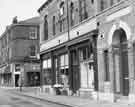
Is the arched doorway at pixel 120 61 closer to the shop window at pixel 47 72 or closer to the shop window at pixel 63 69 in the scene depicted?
the shop window at pixel 63 69

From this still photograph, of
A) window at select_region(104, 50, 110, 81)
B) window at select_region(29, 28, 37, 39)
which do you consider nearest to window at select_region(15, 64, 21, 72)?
window at select_region(29, 28, 37, 39)

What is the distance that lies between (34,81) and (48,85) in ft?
70.6

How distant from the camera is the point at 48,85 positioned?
99.6 feet

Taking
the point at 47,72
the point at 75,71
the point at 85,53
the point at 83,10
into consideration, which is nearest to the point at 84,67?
the point at 85,53

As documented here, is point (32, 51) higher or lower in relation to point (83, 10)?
lower

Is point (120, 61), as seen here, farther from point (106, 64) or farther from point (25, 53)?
point (25, 53)

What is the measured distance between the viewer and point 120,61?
17.5 meters

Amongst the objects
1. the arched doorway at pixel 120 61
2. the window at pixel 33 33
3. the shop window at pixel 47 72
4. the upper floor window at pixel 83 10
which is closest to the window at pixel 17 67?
the window at pixel 33 33

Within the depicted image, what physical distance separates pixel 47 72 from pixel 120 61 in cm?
1456

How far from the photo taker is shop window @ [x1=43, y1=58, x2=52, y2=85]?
1188 inches

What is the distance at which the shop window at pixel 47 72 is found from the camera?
30.2 meters

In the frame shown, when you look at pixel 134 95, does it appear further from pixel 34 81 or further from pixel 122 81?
pixel 34 81

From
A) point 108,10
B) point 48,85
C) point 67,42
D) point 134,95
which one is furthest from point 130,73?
point 48,85

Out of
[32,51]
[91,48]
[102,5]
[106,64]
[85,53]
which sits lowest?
[106,64]
